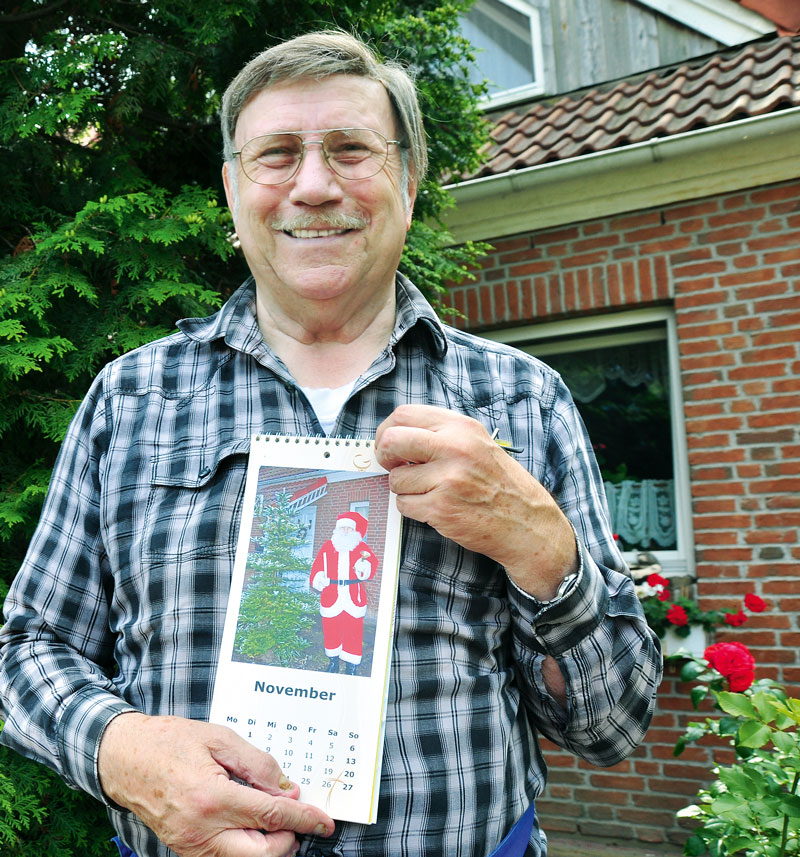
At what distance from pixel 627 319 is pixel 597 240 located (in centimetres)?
45

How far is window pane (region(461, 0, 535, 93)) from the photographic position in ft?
18.2

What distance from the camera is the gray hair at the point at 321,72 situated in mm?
1453

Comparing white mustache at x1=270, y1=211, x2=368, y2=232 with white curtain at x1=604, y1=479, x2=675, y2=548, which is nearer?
white mustache at x1=270, y1=211, x2=368, y2=232

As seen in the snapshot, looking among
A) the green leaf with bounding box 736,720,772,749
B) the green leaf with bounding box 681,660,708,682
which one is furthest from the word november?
the green leaf with bounding box 681,660,708,682

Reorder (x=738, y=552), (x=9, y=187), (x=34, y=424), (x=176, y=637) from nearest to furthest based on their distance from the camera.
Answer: (x=176, y=637), (x=34, y=424), (x=9, y=187), (x=738, y=552)

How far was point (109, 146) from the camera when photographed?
2803 millimetres

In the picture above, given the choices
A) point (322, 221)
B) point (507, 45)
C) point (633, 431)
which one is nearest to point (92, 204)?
point (322, 221)

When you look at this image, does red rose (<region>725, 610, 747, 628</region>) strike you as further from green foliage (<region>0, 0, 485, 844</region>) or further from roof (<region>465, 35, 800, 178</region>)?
green foliage (<region>0, 0, 485, 844</region>)

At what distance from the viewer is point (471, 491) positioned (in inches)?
45.0

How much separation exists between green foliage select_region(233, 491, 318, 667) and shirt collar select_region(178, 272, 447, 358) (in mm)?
376

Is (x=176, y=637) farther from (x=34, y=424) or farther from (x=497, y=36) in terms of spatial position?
(x=497, y=36)

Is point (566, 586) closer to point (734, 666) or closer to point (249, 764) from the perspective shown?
point (249, 764)

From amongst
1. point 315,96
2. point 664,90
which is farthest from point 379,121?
point 664,90

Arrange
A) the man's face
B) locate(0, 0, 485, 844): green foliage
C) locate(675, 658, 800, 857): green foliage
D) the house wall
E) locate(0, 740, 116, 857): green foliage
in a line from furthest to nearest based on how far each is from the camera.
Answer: the house wall → locate(0, 0, 485, 844): green foliage → locate(0, 740, 116, 857): green foliage → locate(675, 658, 800, 857): green foliage → the man's face
